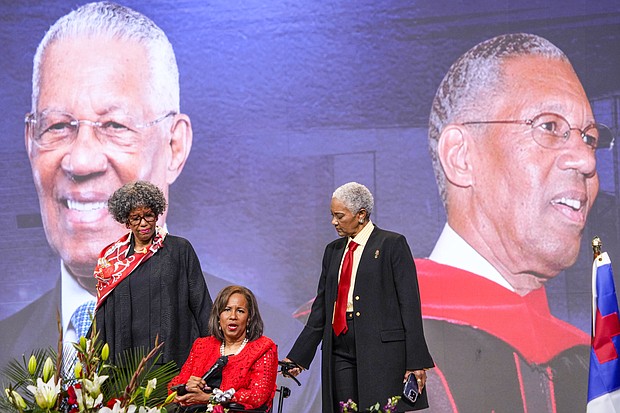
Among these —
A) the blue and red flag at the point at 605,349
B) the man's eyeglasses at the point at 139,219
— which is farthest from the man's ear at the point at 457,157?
the man's eyeglasses at the point at 139,219

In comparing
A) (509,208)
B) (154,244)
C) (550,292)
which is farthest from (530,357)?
(154,244)

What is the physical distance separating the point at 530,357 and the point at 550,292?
365 millimetres

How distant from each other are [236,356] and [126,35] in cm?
253

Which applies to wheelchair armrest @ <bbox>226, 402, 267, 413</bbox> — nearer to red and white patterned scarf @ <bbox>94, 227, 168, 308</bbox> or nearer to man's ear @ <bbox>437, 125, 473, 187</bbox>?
red and white patterned scarf @ <bbox>94, 227, 168, 308</bbox>

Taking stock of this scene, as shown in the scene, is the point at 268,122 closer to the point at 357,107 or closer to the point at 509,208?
the point at 357,107

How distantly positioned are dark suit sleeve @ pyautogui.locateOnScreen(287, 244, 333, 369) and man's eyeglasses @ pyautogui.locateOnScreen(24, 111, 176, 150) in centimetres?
181

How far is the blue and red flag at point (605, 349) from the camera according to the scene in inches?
161

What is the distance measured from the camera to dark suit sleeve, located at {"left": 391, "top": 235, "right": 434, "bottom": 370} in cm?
380

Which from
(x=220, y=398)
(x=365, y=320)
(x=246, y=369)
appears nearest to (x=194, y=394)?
(x=220, y=398)

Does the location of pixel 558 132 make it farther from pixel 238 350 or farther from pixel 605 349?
pixel 238 350

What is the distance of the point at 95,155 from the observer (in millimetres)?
5438

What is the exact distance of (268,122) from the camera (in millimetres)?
5375

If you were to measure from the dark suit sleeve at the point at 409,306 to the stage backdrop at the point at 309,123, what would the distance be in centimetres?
139

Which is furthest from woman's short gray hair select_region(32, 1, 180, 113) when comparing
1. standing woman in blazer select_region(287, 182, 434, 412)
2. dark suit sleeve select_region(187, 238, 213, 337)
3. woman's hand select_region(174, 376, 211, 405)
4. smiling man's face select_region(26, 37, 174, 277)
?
woman's hand select_region(174, 376, 211, 405)
